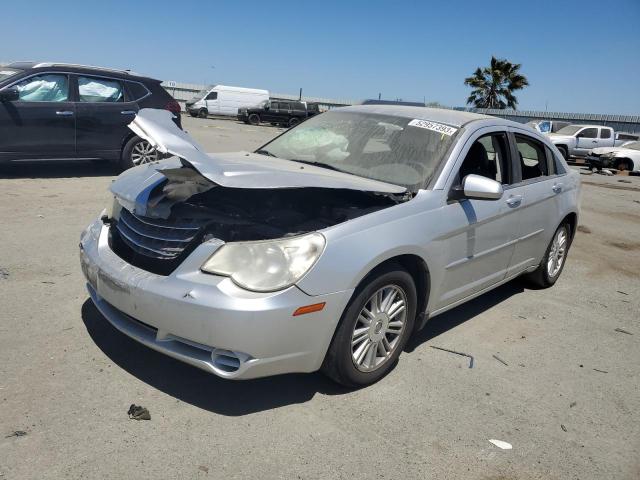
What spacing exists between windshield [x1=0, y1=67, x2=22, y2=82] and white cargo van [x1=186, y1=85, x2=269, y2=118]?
26.2 meters

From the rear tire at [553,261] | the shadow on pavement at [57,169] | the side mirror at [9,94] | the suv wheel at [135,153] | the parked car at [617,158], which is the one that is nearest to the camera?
the rear tire at [553,261]

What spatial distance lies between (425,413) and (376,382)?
390 millimetres

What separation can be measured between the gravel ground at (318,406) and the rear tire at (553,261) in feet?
2.15

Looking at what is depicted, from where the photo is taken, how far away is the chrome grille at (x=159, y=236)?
121 inches

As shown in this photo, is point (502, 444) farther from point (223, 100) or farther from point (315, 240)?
point (223, 100)

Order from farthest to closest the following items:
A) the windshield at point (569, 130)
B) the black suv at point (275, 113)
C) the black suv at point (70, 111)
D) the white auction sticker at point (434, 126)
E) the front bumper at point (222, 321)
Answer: the black suv at point (275, 113)
the windshield at point (569, 130)
the black suv at point (70, 111)
the white auction sticker at point (434, 126)
the front bumper at point (222, 321)

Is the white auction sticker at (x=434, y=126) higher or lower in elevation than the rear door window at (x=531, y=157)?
higher

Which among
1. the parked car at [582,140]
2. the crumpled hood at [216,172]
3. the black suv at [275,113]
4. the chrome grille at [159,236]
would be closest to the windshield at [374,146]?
the crumpled hood at [216,172]

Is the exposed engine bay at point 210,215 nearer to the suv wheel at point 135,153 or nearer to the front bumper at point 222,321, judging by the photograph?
the front bumper at point 222,321

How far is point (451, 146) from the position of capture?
4008 mm

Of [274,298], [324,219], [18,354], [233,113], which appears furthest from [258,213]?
[233,113]

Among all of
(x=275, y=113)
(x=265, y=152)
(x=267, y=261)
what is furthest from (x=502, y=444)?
(x=275, y=113)

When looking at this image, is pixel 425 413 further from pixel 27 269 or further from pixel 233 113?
pixel 233 113

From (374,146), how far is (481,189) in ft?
3.05
